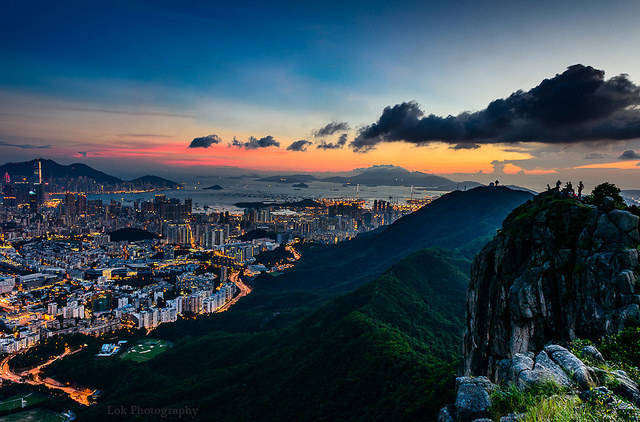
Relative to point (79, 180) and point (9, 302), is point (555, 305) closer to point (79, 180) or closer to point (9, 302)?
point (9, 302)

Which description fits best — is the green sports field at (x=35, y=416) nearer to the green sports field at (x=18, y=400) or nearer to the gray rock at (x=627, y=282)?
the green sports field at (x=18, y=400)

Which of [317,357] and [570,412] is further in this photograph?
[317,357]

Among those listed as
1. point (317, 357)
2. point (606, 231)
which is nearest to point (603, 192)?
point (606, 231)

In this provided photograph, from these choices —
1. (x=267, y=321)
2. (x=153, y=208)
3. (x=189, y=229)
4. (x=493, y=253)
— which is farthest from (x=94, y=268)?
(x=493, y=253)

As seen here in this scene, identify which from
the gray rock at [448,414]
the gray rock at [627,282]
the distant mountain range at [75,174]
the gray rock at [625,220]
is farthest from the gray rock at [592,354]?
the distant mountain range at [75,174]

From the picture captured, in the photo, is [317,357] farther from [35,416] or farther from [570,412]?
[35,416]
